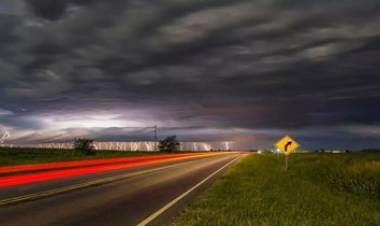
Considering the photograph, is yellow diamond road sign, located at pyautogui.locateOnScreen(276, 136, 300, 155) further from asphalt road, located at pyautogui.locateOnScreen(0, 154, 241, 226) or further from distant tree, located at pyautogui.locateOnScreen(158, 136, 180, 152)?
distant tree, located at pyautogui.locateOnScreen(158, 136, 180, 152)

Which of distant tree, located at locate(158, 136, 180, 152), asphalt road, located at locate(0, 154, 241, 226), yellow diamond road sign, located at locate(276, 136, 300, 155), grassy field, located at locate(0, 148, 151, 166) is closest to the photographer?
asphalt road, located at locate(0, 154, 241, 226)

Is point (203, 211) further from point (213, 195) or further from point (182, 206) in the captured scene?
point (213, 195)

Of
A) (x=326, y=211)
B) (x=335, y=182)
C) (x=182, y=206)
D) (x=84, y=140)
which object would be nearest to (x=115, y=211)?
(x=182, y=206)

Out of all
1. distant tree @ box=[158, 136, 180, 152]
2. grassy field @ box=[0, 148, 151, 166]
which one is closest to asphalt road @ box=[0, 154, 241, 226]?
grassy field @ box=[0, 148, 151, 166]

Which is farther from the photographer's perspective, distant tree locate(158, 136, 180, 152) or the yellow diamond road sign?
distant tree locate(158, 136, 180, 152)

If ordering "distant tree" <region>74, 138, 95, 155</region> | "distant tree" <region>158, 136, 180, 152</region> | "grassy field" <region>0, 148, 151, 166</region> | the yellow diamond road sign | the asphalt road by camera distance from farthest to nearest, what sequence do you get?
1. "distant tree" <region>158, 136, 180, 152</region>
2. "distant tree" <region>74, 138, 95, 155</region>
3. "grassy field" <region>0, 148, 151, 166</region>
4. the yellow diamond road sign
5. the asphalt road

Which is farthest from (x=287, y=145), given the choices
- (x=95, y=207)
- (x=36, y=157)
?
(x=36, y=157)

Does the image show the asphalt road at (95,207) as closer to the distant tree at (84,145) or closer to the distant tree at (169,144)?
the distant tree at (84,145)

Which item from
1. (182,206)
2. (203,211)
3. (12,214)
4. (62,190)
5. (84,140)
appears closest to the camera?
(12,214)

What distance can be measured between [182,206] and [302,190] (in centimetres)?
636

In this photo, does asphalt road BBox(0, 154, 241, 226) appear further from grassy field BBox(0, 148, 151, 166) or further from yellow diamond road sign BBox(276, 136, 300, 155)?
grassy field BBox(0, 148, 151, 166)

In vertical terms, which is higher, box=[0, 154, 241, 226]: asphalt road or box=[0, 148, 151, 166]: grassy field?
box=[0, 148, 151, 166]: grassy field

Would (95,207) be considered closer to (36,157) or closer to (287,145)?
(287,145)

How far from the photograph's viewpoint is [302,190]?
644 inches
